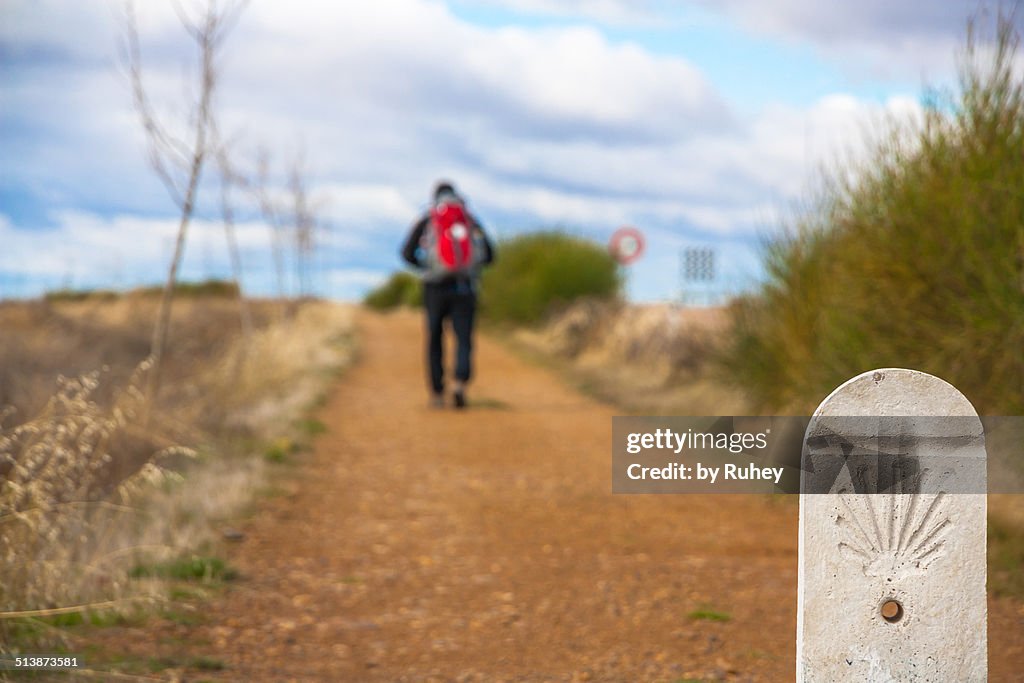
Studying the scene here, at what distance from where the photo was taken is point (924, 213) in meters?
6.52

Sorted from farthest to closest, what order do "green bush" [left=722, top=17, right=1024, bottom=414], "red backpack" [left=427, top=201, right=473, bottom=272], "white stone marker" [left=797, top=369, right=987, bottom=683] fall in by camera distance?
1. "red backpack" [left=427, top=201, right=473, bottom=272]
2. "green bush" [left=722, top=17, right=1024, bottom=414]
3. "white stone marker" [left=797, top=369, right=987, bottom=683]

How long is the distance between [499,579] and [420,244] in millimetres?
6428

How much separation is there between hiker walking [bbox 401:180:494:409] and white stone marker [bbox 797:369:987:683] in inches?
344

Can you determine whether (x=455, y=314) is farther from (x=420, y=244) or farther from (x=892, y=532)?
(x=892, y=532)

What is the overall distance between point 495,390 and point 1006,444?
354 inches

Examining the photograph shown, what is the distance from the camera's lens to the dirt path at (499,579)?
14.9ft

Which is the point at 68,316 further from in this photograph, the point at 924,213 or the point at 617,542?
the point at 924,213

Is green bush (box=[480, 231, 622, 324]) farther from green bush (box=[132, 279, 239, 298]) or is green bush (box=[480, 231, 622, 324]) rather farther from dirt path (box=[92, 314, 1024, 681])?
green bush (box=[132, 279, 239, 298])

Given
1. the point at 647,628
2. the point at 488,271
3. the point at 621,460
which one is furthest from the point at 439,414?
the point at 488,271

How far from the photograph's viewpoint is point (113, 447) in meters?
7.03

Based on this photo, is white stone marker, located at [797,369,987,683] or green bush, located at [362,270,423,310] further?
green bush, located at [362,270,423,310]

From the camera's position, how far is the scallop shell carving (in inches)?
117

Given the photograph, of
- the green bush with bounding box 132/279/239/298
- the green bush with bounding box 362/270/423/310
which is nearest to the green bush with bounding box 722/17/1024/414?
the green bush with bounding box 132/279/239/298

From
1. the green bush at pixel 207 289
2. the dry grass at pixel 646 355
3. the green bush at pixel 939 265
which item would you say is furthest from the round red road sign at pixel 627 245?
the green bush at pixel 207 289
